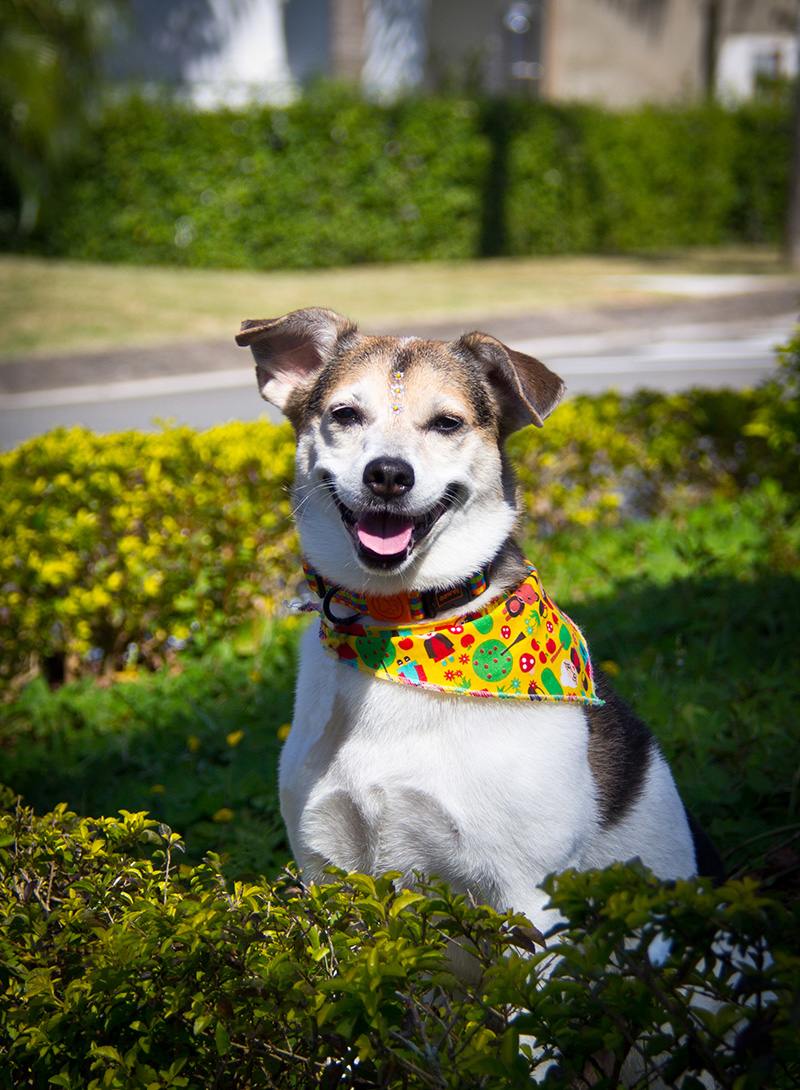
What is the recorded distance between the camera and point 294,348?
321cm

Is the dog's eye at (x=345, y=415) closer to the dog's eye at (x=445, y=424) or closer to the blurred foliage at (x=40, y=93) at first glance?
the dog's eye at (x=445, y=424)

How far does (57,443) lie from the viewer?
16.6ft

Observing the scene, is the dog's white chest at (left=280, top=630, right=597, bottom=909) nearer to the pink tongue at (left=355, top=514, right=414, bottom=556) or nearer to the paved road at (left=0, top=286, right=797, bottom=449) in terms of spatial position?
the pink tongue at (left=355, top=514, right=414, bottom=556)

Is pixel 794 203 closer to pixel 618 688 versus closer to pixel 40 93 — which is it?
pixel 40 93

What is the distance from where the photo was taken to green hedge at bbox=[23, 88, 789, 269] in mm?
Result: 16266

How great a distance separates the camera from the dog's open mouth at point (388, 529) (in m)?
2.54

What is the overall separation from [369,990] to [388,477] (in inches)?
52.0

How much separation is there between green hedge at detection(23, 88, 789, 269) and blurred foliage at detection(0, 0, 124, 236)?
428mm

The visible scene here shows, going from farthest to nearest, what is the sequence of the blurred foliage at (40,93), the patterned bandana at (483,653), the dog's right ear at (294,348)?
the blurred foliage at (40,93)
the dog's right ear at (294,348)
the patterned bandana at (483,653)

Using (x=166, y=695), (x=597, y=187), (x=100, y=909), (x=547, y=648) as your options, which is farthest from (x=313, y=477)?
(x=597, y=187)

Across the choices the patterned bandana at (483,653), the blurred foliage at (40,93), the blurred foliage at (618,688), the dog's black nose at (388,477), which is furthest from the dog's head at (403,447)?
the blurred foliage at (40,93)

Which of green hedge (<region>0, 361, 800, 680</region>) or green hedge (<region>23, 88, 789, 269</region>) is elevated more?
green hedge (<region>23, 88, 789, 269</region>)

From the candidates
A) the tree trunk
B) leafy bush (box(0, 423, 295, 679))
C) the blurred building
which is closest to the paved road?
leafy bush (box(0, 423, 295, 679))

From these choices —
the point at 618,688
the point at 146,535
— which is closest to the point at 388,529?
the point at 618,688
